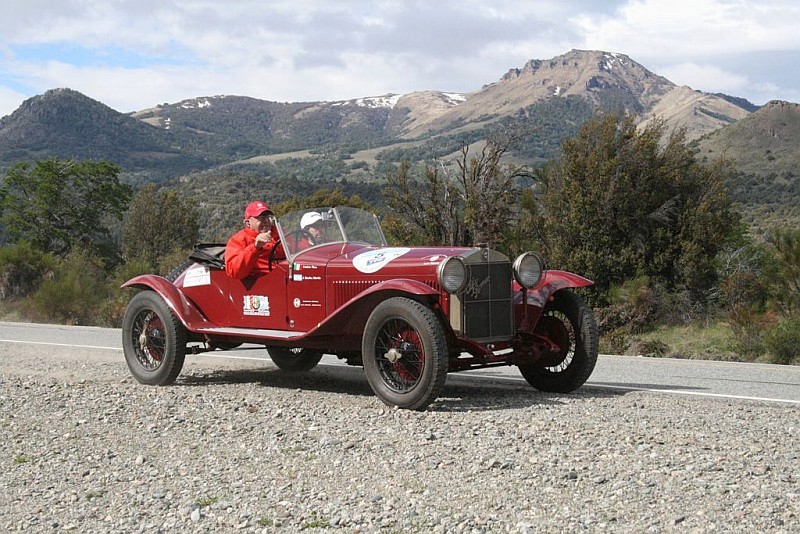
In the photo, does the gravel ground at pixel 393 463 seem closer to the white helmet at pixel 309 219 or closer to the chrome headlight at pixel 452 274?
the chrome headlight at pixel 452 274

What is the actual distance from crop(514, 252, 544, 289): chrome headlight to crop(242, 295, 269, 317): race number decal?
2.47m

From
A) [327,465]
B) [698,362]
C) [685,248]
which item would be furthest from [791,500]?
[685,248]

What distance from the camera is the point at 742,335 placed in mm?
16062

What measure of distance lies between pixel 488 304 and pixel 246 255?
2.50m

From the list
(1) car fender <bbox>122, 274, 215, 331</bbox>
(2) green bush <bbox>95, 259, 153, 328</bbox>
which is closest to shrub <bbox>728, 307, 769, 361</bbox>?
(1) car fender <bbox>122, 274, 215, 331</bbox>

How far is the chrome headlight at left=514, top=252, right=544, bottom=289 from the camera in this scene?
7992 mm

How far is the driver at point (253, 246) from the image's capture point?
8.73m

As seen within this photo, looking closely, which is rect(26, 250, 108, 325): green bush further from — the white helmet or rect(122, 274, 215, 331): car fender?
the white helmet

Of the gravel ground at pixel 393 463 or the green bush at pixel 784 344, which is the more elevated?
the gravel ground at pixel 393 463

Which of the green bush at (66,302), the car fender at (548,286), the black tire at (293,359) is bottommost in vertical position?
the green bush at (66,302)

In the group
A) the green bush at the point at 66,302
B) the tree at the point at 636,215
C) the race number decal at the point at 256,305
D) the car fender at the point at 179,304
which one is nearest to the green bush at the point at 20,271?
the green bush at the point at 66,302

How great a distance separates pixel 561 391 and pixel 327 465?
3.34 metres

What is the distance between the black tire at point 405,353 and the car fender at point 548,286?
49.6 inches

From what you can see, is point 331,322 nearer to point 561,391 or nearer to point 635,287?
point 561,391
